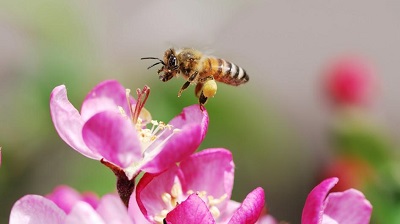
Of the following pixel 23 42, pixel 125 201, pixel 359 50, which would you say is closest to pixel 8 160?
pixel 23 42

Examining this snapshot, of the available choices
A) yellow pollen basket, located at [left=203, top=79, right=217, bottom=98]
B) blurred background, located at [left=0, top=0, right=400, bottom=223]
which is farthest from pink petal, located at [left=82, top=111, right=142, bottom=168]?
blurred background, located at [left=0, top=0, right=400, bottom=223]

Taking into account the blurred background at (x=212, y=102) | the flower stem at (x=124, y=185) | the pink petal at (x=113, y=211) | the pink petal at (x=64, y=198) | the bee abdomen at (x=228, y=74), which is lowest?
the blurred background at (x=212, y=102)

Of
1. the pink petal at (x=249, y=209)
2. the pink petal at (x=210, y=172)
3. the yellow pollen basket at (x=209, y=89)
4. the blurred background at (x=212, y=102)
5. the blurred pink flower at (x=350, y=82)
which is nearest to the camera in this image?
the pink petal at (x=249, y=209)

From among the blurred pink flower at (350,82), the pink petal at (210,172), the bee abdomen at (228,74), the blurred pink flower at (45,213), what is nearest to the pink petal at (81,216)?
the blurred pink flower at (45,213)

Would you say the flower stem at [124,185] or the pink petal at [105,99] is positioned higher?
the pink petal at [105,99]

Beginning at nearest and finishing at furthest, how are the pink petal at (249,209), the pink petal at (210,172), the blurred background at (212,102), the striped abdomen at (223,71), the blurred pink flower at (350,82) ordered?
the pink petal at (249,209) < the pink petal at (210,172) < the striped abdomen at (223,71) < the blurred background at (212,102) < the blurred pink flower at (350,82)

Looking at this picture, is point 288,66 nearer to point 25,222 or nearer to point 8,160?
point 8,160

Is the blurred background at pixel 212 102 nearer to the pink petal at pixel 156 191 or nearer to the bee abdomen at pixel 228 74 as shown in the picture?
the bee abdomen at pixel 228 74
